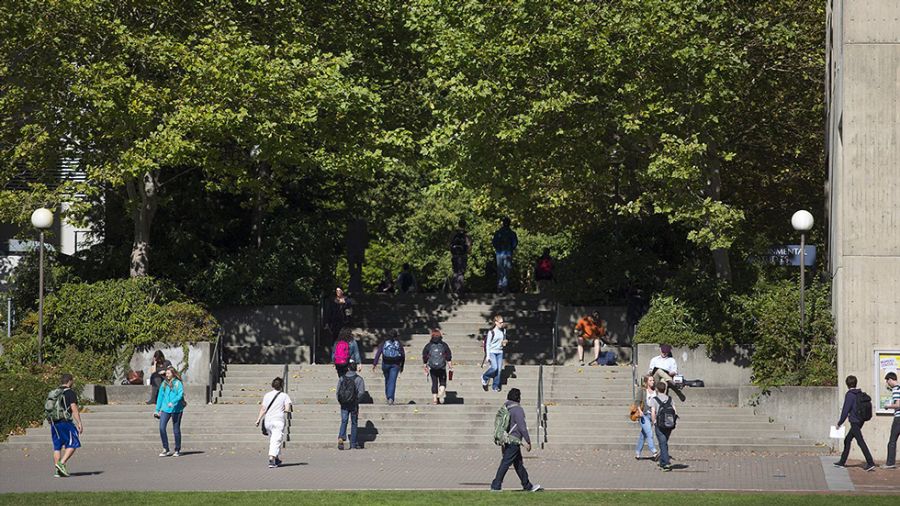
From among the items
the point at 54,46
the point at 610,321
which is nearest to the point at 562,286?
the point at 610,321

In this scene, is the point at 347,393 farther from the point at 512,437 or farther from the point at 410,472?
the point at 512,437

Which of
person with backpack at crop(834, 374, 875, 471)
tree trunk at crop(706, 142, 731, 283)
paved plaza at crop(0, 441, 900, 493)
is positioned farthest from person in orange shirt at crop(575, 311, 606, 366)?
person with backpack at crop(834, 374, 875, 471)

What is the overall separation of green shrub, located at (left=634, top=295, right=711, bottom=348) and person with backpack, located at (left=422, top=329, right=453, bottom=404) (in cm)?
455

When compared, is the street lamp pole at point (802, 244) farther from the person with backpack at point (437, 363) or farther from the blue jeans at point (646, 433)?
the person with backpack at point (437, 363)

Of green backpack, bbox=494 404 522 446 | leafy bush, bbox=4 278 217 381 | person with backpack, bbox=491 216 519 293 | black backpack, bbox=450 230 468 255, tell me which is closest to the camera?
green backpack, bbox=494 404 522 446

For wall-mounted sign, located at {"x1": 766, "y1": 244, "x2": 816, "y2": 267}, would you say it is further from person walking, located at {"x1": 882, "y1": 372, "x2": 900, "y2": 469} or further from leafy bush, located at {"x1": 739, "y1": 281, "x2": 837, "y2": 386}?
person walking, located at {"x1": 882, "y1": 372, "x2": 900, "y2": 469}

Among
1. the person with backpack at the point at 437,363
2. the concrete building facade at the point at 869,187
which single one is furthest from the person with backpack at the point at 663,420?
the person with backpack at the point at 437,363

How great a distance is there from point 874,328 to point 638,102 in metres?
7.93

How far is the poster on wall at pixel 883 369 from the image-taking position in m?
26.3

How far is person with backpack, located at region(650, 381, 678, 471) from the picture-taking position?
945 inches

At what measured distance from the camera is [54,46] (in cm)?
3266

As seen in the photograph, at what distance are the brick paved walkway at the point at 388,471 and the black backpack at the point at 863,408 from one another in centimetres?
107

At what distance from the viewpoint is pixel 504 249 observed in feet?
135

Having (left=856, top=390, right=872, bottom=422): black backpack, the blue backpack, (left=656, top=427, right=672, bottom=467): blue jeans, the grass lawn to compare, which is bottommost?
the grass lawn
